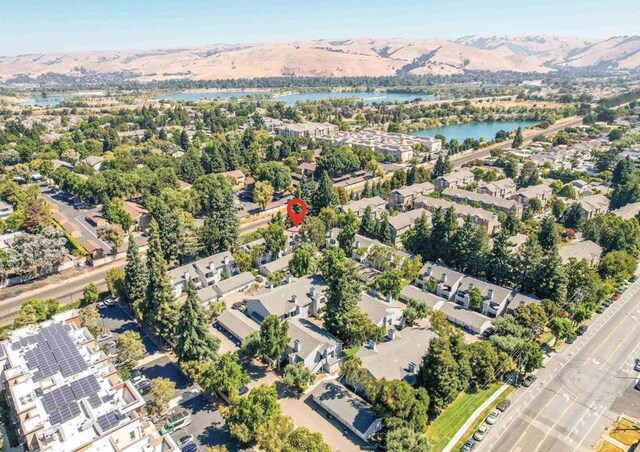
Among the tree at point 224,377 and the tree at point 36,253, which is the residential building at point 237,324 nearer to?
the tree at point 224,377

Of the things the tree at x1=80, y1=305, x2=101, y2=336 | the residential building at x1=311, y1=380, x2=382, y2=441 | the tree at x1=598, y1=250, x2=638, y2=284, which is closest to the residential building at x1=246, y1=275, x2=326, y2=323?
the residential building at x1=311, y1=380, x2=382, y2=441

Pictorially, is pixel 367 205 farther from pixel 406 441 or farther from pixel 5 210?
pixel 5 210

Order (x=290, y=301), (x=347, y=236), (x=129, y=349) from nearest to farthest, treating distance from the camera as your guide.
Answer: (x=129, y=349) → (x=290, y=301) → (x=347, y=236)

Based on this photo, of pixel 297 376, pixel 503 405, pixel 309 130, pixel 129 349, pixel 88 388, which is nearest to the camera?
pixel 88 388

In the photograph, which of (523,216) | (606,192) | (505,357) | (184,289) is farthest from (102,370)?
(606,192)

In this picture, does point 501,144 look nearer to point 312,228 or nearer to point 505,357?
point 312,228

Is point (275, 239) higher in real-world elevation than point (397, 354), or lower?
higher

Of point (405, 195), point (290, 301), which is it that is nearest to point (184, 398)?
point (290, 301)
